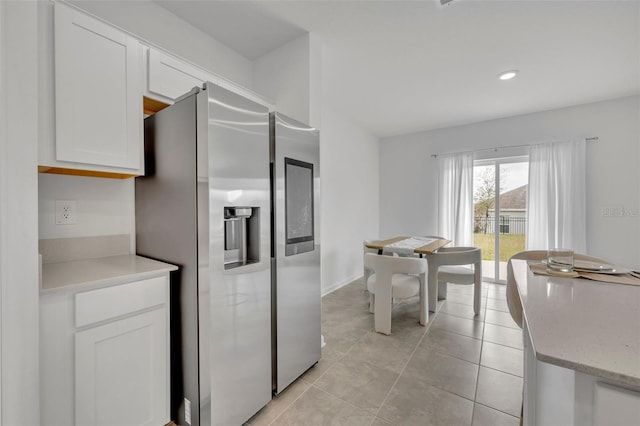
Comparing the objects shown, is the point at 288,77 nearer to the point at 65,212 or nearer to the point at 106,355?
the point at 65,212

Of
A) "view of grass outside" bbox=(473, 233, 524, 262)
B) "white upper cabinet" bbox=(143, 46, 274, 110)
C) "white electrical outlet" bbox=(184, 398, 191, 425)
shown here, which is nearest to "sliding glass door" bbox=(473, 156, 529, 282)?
"view of grass outside" bbox=(473, 233, 524, 262)

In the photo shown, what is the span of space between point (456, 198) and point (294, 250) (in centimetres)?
365

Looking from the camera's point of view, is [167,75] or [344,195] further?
[344,195]

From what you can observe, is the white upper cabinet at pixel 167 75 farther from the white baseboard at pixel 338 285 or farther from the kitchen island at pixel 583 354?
the white baseboard at pixel 338 285

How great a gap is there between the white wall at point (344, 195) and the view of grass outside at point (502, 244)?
1804 millimetres

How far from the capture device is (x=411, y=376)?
6.15 feet

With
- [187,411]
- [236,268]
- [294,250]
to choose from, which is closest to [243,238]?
[236,268]

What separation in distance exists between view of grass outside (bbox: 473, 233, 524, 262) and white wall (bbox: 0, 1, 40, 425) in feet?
16.4

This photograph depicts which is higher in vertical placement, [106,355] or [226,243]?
[226,243]

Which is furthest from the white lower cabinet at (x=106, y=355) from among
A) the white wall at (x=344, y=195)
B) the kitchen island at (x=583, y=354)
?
the white wall at (x=344, y=195)

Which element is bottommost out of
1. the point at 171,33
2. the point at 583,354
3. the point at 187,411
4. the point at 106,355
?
the point at 187,411

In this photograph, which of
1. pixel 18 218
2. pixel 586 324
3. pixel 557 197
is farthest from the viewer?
pixel 557 197

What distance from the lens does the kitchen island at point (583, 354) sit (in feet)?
1.69

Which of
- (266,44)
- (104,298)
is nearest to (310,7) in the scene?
(266,44)
